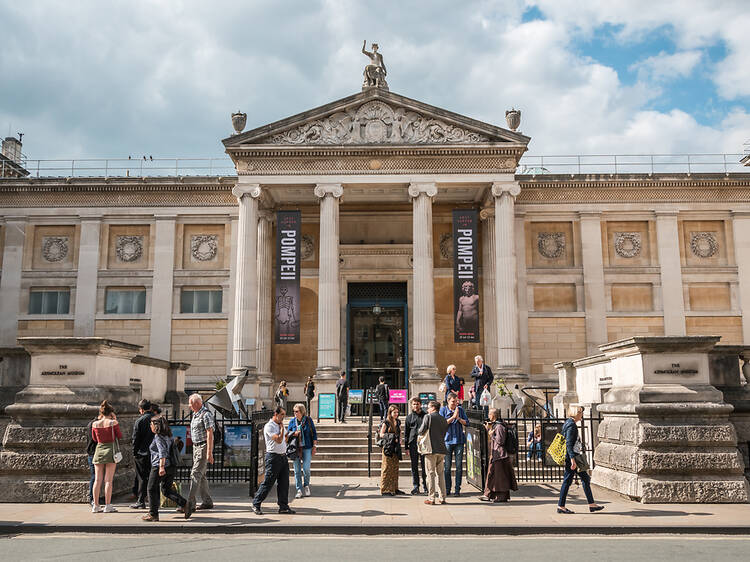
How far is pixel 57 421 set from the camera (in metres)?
12.9

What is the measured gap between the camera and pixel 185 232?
31.9 meters

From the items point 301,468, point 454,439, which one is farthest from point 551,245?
point 301,468

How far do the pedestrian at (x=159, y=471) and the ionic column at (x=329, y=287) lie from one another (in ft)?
48.2

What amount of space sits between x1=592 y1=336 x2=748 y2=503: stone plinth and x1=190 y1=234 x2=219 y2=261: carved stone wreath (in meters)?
22.3

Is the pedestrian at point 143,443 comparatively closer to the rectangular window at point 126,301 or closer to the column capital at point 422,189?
the column capital at point 422,189

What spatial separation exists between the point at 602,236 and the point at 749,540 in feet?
74.6

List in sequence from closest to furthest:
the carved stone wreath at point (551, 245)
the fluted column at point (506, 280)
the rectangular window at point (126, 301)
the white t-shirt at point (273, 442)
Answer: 1. the white t-shirt at point (273, 442)
2. the fluted column at point (506, 280)
3. the carved stone wreath at point (551, 245)
4. the rectangular window at point (126, 301)

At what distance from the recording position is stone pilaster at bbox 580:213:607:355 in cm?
3006

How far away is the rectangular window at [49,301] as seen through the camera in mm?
31344

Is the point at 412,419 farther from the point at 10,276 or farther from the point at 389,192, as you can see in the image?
the point at 10,276

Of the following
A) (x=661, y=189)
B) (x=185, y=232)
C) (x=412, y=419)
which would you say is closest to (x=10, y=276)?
(x=185, y=232)

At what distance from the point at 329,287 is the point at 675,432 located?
16.6 meters

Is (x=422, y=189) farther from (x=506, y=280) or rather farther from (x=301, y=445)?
(x=301, y=445)

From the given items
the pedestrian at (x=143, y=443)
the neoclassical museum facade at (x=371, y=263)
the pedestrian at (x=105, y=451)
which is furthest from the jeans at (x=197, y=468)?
the neoclassical museum facade at (x=371, y=263)
